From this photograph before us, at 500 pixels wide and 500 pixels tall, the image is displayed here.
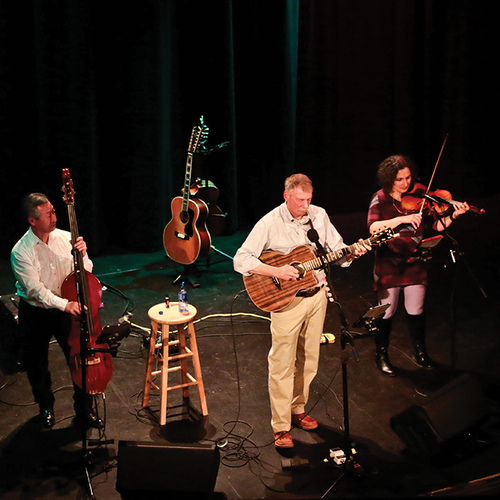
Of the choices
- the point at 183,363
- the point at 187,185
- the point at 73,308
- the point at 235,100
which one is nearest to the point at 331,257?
the point at 183,363

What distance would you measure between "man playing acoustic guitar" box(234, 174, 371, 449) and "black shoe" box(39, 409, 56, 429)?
1.71m

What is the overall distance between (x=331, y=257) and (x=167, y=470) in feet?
5.46

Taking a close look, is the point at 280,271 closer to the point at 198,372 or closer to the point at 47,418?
the point at 198,372

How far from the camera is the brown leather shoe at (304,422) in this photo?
4188 mm

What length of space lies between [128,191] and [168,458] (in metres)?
6.04

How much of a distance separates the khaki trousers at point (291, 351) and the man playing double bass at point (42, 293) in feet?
4.39

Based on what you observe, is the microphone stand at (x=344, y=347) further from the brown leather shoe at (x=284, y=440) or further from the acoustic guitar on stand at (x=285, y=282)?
the brown leather shoe at (x=284, y=440)

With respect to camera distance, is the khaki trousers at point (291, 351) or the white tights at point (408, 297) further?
the white tights at point (408, 297)

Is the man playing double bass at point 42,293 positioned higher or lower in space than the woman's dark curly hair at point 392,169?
lower

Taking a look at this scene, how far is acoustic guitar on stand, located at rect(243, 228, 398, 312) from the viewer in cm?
376

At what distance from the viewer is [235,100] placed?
9.66 meters

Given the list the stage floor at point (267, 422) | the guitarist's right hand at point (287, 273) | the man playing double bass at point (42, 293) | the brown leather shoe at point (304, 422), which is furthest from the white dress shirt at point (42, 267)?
the brown leather shoe at point (304, 422)

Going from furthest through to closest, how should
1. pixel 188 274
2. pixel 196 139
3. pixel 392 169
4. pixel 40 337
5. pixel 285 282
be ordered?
pixel 188 274 → pixel 196 139 → pixel 392 169 → pixel 40 337 → pixel 285 282

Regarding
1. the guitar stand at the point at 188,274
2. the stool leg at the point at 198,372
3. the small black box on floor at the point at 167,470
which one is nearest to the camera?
the small black box on floor at the point at 167,470
